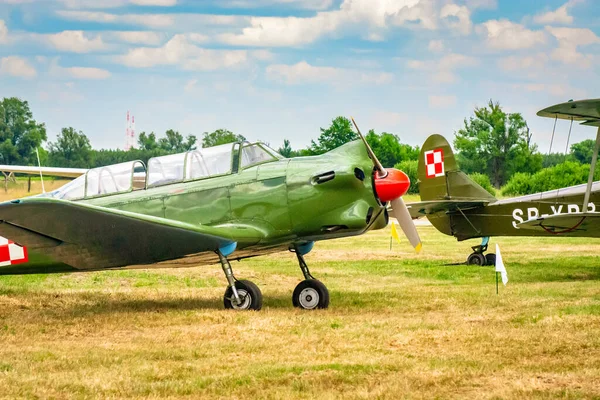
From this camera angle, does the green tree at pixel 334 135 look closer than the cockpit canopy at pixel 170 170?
No

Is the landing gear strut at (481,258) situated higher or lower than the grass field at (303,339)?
higher

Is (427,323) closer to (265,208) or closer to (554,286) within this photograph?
(265,208)

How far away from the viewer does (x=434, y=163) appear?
17.9 metres

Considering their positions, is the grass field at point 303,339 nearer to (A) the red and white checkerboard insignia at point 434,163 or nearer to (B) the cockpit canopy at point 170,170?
(B) the cockpit canopy at point 170,170

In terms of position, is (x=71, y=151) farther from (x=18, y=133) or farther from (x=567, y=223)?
(x=567, y=223)

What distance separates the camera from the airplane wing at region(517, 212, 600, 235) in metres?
12.8

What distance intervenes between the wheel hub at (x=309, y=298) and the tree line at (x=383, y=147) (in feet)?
142

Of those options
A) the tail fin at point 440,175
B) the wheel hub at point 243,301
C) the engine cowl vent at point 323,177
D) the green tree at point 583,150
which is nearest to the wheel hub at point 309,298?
the wheel hub at point 243,301

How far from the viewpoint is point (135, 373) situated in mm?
6379

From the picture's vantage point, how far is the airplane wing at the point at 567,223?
12805 mm

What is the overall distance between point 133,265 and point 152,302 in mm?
1605

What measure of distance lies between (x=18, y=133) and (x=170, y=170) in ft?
223

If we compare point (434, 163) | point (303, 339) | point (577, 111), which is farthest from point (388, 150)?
point (303, 339)

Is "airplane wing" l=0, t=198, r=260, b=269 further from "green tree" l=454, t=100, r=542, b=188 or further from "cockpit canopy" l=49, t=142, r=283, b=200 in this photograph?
"green tree" l=454, t=100, r=542, b=188
